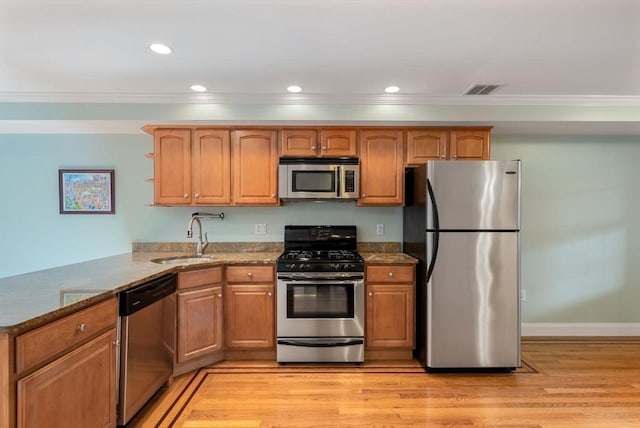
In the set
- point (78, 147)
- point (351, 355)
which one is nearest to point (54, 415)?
point (351, 355)

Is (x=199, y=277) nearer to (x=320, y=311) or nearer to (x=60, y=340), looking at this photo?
(x=320, y=311)

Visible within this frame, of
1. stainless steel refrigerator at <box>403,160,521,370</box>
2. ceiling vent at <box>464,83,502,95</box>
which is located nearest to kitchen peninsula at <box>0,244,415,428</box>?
stainless steel refrigerator at <box>403,160,521,370</box>

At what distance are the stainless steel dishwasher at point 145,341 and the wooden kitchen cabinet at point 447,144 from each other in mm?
2484

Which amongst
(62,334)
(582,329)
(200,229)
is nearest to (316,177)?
(200,229)

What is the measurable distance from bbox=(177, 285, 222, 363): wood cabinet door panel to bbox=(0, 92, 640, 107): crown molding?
1.76 meters

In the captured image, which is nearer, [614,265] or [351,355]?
[351,355]

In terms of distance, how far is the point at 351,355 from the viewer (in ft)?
9.62

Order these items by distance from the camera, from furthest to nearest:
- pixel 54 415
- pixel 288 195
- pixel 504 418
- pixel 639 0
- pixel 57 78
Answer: pixel 288 195
pixel 57 78
pixel 504 418
pixel 639 0
pixel 54 415

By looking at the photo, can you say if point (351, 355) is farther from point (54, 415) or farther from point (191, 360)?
point (54, 415)

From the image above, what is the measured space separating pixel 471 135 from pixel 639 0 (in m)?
1.58

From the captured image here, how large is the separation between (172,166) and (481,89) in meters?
2.97

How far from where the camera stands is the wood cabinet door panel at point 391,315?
3006 millimetres

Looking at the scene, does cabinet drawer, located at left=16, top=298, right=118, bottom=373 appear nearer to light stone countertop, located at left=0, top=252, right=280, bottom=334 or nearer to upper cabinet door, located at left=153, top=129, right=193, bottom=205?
light stone countertop, located at left=0, top=252, right=280, bottom=334

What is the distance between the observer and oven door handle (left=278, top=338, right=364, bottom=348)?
292cm
